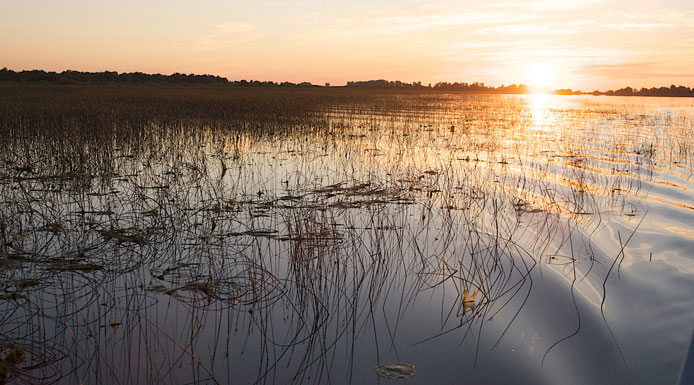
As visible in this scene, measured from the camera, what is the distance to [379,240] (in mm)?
5480

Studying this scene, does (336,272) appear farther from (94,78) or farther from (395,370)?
(94,78)

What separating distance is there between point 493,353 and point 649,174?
8621 mm

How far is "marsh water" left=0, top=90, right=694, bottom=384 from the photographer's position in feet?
10.7

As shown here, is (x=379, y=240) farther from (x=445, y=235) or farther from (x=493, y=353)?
(x=493, y=353)

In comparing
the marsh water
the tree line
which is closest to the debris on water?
the marsh water

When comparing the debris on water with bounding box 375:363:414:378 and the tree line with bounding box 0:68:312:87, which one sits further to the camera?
the tree line with bounding box 0:68:312:87

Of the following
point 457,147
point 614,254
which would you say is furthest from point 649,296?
point 457,147

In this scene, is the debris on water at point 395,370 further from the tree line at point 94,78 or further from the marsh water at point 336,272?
the tree line at point 94,78

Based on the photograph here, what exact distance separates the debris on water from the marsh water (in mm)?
39

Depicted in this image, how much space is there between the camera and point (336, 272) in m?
4.57

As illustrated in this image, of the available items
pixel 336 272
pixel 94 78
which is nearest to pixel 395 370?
pixel 336 272

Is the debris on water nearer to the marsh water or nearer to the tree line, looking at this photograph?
the marsh water

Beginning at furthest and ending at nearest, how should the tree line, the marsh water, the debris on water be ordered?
the tree line, the marsh water, the debris on water

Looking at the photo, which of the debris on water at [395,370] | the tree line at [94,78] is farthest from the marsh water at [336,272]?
the tree line at [94,78]
